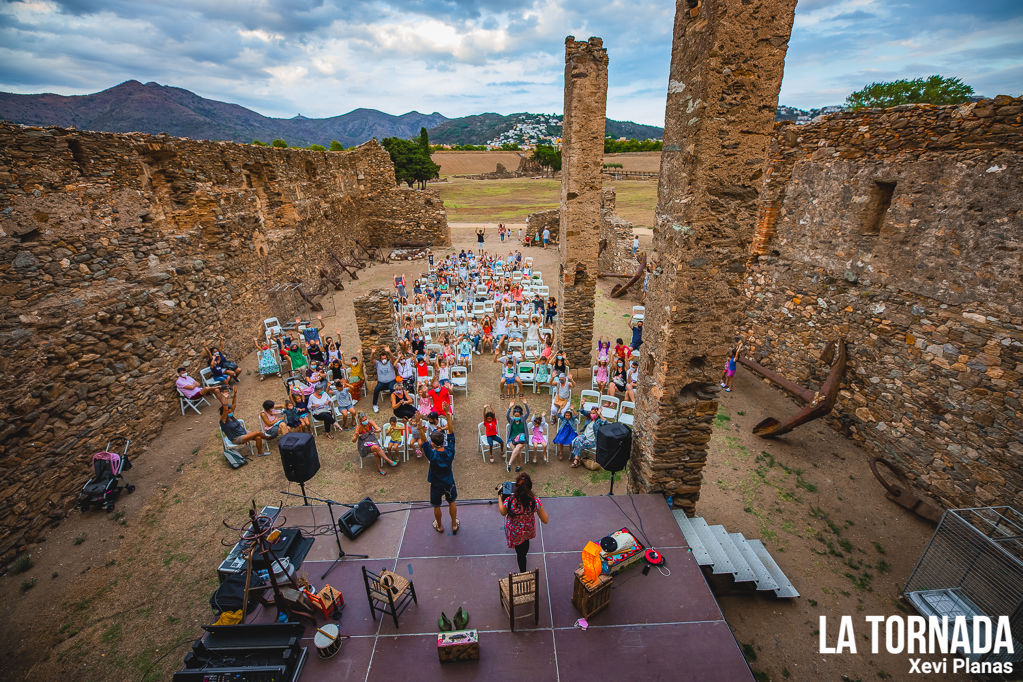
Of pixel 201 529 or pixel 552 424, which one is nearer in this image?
pixel 201 529

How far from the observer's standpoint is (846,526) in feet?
22.3

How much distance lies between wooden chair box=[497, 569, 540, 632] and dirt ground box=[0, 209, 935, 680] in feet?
8.99

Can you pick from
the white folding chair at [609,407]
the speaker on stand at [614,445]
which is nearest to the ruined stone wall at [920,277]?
the white folding chair at [609,407]

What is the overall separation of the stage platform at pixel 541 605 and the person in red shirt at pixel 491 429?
203 cm

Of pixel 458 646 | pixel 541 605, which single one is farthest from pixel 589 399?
pixel 458 646

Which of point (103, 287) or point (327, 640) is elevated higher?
point (103, 287)

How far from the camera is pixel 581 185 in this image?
10023mm

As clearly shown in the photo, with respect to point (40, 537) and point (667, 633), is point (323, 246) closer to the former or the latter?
point (40, 537)

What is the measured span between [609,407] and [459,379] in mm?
3526

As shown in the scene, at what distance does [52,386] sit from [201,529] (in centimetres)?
341

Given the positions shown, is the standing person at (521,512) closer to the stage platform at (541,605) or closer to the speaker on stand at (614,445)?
the stage platform at (541,605)

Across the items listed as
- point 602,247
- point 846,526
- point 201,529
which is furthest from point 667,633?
point 602,247

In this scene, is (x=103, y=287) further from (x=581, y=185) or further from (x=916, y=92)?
(x=916, y=92)

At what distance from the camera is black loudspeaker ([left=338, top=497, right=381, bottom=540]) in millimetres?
5457
